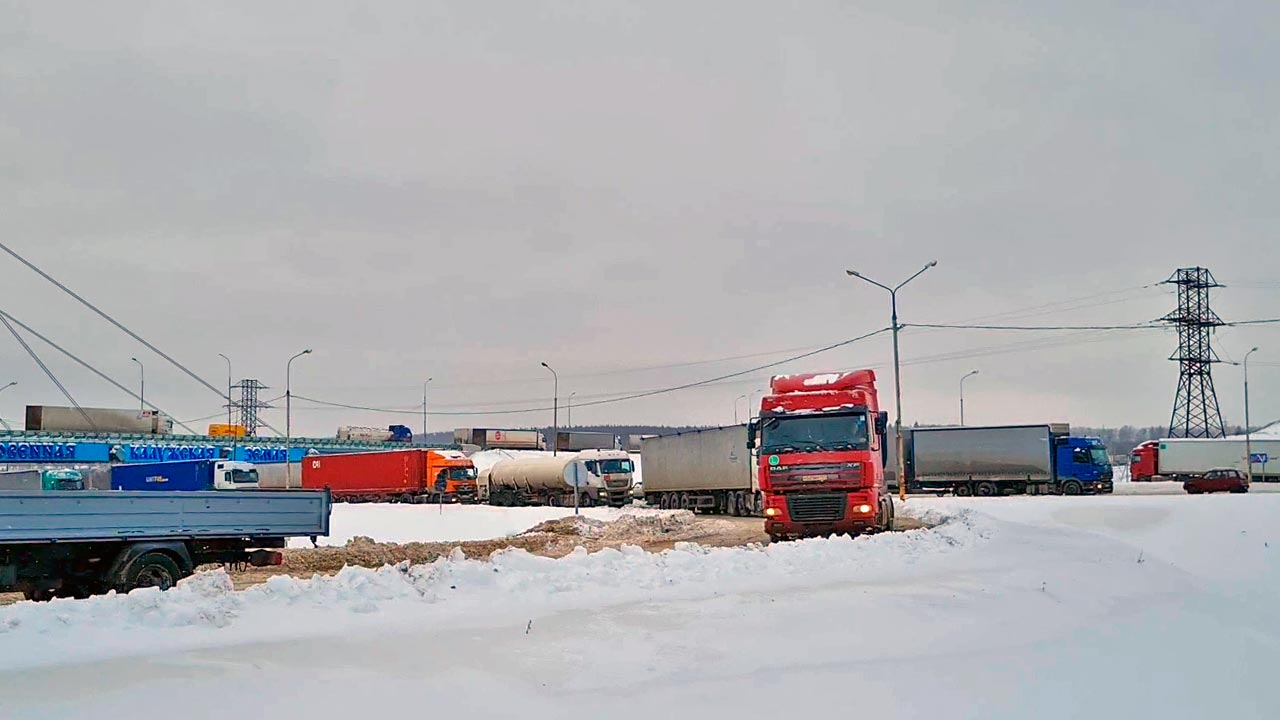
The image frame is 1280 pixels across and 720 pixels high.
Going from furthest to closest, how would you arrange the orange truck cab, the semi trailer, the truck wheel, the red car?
the orange truck cab, the semi trailer, the red car, the truck wheel

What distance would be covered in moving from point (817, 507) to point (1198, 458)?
61147 mm

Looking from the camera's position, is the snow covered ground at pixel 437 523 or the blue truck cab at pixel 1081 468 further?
the blue truck cab at pixel 1081 468

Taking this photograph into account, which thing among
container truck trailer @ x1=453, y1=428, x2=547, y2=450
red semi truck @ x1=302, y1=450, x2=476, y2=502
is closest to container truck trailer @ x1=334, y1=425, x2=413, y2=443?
container truck trailer @ x1=453, y1=428, x2=547, y2=450

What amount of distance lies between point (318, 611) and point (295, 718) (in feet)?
12.0

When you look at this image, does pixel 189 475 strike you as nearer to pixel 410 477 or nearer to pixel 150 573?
pixel 410 477

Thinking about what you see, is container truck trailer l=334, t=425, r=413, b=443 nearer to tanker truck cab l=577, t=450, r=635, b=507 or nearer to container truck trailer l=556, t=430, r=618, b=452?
container truck trailer l=556, t=430, r=618, b=452

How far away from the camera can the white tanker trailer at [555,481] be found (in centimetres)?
5562

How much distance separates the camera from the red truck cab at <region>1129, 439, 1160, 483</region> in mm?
77062

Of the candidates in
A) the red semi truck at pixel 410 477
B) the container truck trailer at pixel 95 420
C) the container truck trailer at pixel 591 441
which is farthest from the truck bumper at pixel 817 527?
the container truck trailer at pixel 591 441

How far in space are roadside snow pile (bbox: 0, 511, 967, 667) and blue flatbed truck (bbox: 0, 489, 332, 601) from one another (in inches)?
81.2

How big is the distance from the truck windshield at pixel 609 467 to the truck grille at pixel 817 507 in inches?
1227

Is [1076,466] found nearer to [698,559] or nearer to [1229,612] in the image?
[1229,612]

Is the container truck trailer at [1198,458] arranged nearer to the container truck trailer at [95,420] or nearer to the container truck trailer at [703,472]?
the container truck trailer at [703,472]

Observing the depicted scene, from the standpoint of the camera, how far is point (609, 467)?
55.7 metres
